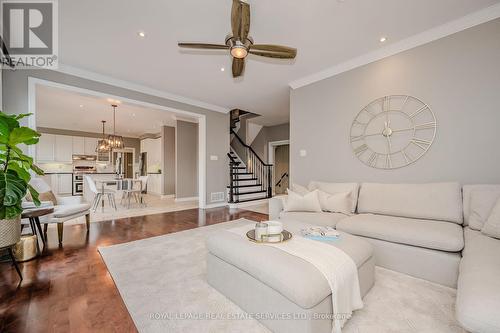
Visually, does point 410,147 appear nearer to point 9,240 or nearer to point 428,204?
point 428,204

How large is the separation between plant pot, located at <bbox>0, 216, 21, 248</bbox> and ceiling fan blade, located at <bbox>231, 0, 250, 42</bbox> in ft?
8.94

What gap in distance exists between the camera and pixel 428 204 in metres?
2.39

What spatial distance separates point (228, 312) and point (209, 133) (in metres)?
4.82

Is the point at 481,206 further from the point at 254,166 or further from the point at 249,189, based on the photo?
the point at 254,166

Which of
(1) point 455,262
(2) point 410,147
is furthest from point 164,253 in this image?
(2) point 410,147

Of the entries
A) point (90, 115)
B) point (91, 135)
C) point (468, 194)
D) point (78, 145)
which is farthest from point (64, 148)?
point (468, 194)

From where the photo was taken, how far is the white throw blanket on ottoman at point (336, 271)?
1.28 m

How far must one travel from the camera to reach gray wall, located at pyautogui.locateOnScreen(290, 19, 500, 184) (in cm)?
241

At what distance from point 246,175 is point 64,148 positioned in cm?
748

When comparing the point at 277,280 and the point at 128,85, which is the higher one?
the point at 128,85

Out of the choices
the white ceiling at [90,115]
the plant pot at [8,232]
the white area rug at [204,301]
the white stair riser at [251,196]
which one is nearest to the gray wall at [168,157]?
the white ceiling at [90,115]

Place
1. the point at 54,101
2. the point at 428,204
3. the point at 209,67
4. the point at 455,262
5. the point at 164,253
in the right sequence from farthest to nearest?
1. the point at 54,101
2. the point at 209,67
3. the point at 164,253
4. the point at 428,204
5. the point at 455,262

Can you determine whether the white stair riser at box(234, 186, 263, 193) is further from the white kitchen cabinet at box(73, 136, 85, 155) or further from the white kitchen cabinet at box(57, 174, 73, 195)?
the white kitchen cabinet at box(73, 136, 85, 155)

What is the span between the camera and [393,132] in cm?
304
